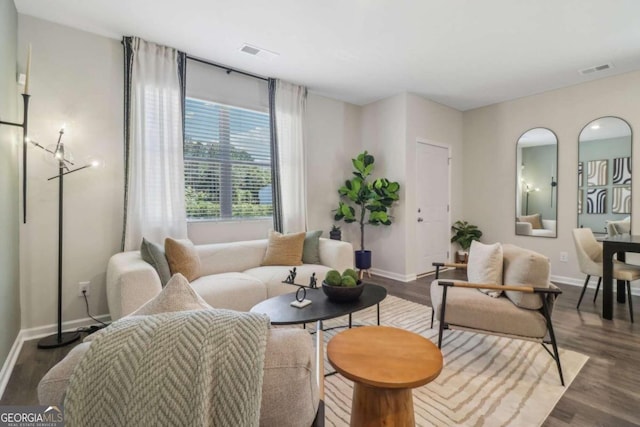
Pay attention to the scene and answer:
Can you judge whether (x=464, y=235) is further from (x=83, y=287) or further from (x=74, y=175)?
(x=74, y=175)

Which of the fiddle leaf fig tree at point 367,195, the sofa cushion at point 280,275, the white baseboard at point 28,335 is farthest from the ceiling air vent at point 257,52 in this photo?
the white baseboard at point 28,335

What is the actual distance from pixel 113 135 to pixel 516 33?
3.96 m

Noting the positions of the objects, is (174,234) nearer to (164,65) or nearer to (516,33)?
(164,65)

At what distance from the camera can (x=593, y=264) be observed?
3143 millimetres

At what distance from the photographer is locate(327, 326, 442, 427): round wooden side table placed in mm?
1144

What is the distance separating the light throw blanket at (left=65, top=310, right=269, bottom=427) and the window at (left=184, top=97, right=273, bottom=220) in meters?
3.02

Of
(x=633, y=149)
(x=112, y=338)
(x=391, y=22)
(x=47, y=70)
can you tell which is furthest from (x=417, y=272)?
(x=47, y=70)

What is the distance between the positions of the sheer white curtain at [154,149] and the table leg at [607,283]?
4192 mm

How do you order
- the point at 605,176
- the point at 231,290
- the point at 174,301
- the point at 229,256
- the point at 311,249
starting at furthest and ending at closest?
the point at 605,176 < the point at 311,249 < the point at 229,256 < the point at 231,290 < the point at 174,301

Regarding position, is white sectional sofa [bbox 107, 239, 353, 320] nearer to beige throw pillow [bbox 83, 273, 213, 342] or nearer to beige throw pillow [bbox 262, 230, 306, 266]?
beige throw pillow [bbox 262, 230, 306, 266]

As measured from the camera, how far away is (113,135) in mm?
2930

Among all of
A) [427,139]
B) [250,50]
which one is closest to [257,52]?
[250,50]

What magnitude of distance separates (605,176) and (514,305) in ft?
10.2

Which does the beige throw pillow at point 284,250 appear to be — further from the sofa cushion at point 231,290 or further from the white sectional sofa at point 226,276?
the sofa cushion at point 231,290
